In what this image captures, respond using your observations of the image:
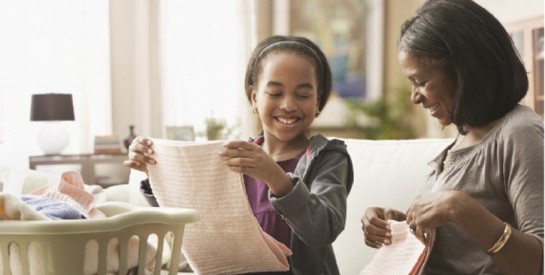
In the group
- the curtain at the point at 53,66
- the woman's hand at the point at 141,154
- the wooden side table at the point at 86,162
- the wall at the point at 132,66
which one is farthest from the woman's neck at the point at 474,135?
the wall at the point at 132,66

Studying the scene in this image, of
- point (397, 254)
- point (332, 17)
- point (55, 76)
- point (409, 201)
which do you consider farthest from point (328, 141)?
point (332, 17)

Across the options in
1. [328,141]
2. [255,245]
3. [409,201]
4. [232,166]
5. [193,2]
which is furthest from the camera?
[193,2]

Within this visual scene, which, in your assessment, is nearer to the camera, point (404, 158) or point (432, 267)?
point (432, 267)

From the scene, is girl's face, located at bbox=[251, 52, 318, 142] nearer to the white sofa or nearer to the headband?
the headband

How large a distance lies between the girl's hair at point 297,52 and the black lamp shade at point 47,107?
353cm

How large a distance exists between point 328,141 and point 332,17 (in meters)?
5.13

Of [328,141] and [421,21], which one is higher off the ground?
[421,21]

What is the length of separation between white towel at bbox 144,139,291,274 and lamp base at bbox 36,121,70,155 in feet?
12.9

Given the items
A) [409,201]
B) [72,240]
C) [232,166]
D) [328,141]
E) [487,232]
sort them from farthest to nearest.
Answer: [409,201], [328,141], [232,166], [487,232], [72,240]

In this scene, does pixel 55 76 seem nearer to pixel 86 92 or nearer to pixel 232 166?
pixel 86 92

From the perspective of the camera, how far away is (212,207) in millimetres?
1561

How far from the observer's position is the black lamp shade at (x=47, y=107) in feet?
17.1

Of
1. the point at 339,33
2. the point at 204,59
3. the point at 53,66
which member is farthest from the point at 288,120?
the point at 339,33

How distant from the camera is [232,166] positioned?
4.76 feet
